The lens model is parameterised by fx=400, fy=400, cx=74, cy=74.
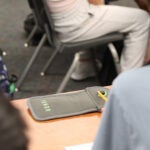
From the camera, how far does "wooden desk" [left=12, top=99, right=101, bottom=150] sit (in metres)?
1.12

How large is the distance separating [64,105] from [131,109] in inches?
22.5

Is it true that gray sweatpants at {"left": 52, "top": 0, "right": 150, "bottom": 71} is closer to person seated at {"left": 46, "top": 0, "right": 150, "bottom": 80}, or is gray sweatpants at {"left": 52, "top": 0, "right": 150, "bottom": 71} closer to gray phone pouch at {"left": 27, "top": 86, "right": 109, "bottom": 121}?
person seated at {"left": 46, "top": 0, "right": 150, "bottom": 80}

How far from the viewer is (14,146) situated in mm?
333

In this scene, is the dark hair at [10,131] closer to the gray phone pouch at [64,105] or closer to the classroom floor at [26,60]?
the gray phone pouch at [64,105]

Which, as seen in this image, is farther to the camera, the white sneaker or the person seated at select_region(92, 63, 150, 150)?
the white sneaker

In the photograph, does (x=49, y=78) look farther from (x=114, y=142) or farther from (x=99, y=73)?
(x=114, y=142)

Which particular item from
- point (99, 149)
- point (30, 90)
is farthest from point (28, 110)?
point (30, 90)

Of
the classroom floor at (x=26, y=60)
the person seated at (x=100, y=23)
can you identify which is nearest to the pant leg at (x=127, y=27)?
the person seated at (x=100, y=23)

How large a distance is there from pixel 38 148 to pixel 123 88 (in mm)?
435

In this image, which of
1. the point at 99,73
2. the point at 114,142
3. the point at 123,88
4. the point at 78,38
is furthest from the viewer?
the point at 99,73

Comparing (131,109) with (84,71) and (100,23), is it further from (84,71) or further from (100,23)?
(84,71)

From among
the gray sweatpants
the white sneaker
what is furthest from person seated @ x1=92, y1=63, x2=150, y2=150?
the white sneaker

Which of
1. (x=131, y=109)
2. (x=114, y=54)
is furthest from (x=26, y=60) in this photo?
(x=131, y=109)

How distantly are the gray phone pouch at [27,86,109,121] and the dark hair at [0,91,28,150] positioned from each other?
2.95 ft
